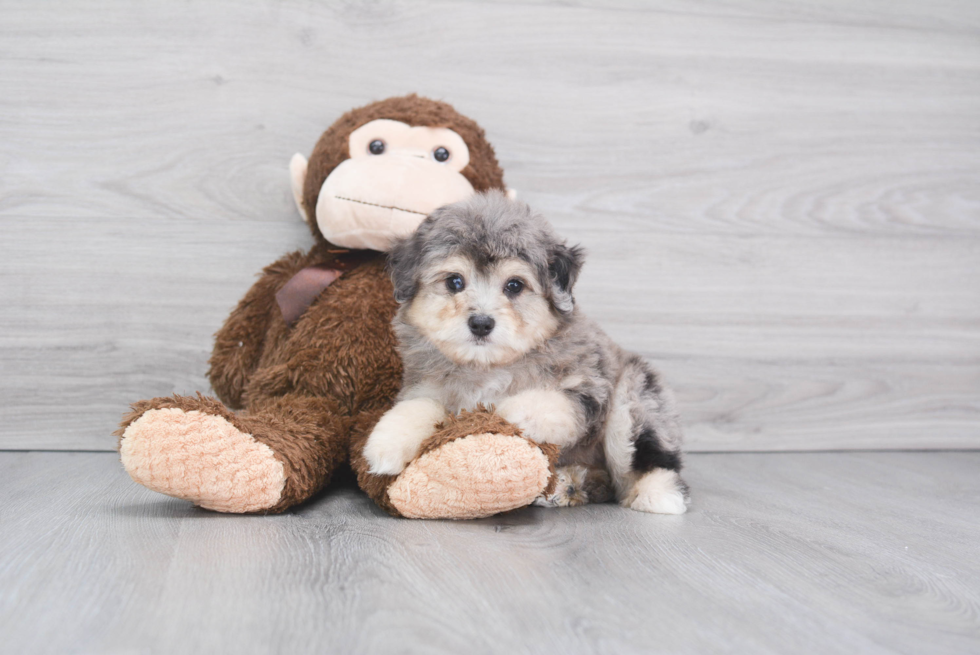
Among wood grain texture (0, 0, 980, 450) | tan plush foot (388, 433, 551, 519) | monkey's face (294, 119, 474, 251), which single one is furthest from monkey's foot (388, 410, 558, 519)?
wood grain texture (0, 0, 980, 450)

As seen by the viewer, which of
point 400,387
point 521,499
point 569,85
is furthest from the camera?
point 569,85

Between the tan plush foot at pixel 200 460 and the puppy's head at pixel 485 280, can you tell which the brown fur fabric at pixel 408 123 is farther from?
the tan plush foot at pixel 200 460

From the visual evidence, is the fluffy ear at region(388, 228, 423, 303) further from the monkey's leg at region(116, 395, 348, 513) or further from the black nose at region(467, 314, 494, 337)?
the monkey's leg at region(116, 395, 348, 513)

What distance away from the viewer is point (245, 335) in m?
2.13

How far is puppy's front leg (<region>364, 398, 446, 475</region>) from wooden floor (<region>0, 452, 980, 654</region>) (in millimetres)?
132

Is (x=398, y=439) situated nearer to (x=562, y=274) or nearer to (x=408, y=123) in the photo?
(x=562, y=274)

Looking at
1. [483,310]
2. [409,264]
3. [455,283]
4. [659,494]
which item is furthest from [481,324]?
[659,494]

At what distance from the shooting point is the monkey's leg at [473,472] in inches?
56.8

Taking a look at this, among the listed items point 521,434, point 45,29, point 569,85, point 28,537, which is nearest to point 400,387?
point 521,434

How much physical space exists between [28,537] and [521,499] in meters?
0.96

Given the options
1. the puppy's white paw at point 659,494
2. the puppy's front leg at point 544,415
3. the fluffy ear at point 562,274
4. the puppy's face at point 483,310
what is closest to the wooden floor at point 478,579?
the puppy's white paw at point 659,494

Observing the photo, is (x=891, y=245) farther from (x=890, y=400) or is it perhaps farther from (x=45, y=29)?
(x=45, y=29)

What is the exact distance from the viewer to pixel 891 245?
2.73m

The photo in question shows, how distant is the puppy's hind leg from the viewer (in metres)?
1.70
